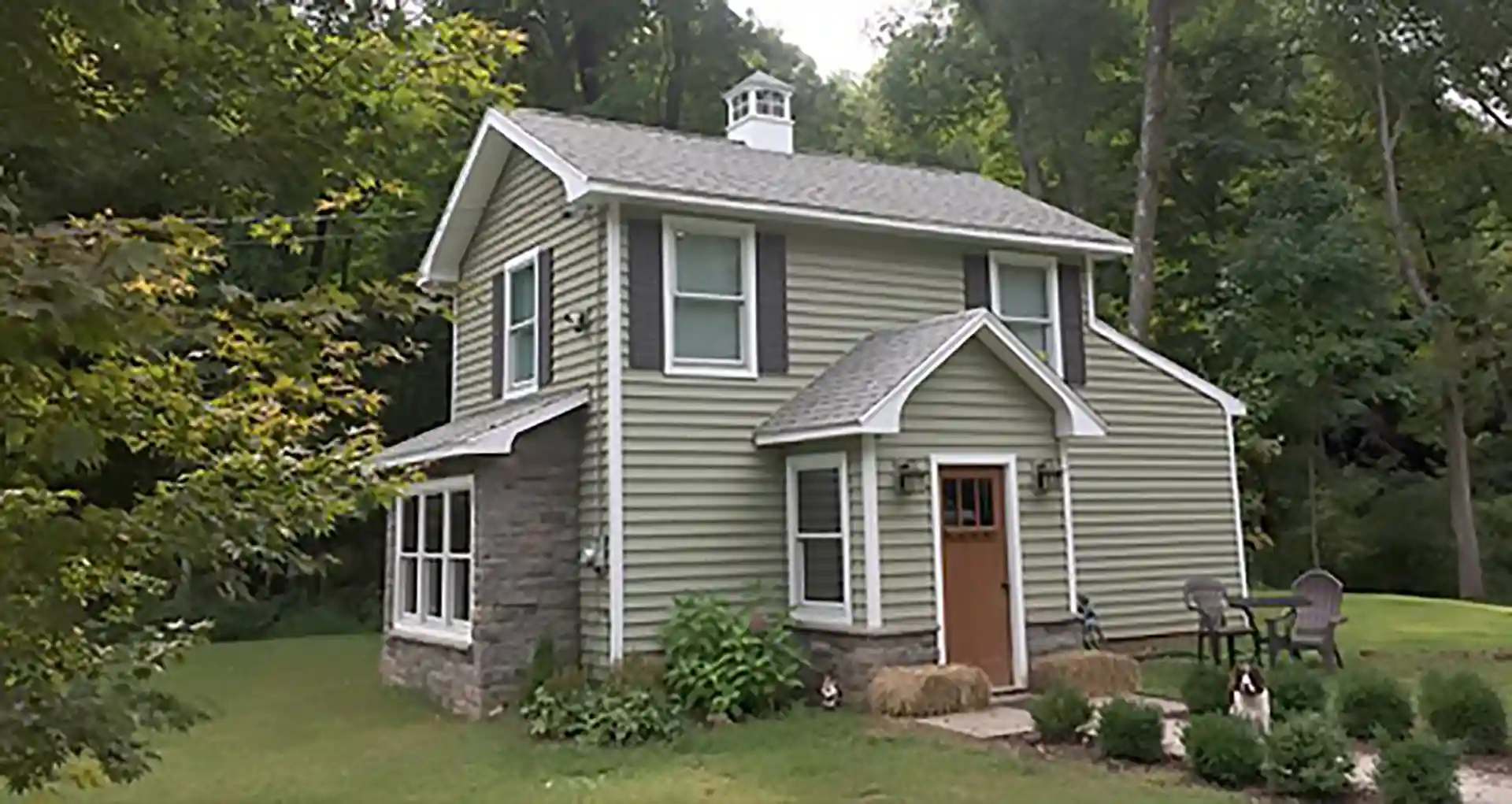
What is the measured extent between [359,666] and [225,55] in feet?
40.2

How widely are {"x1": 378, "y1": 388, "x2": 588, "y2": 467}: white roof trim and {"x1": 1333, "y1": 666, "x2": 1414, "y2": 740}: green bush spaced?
6454 mm

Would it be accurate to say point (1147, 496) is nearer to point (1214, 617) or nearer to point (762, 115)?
point (1214, 617)

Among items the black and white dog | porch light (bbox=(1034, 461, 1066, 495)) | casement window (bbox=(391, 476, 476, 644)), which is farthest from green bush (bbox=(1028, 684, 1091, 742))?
casement window (bbox=(391, 476, 476, 644))

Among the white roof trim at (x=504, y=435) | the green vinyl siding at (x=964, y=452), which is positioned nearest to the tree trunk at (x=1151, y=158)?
the green vinyl siding at (x=964, y=452)

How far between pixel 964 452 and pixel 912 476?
0.64m

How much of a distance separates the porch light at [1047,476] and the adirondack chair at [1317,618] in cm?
244

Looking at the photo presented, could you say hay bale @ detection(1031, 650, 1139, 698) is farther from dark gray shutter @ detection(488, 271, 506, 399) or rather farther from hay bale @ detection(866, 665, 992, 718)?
dark gray shutter @ detection(488, 271, 506, 399)

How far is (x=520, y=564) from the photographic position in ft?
34.5

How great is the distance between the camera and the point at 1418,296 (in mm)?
22172

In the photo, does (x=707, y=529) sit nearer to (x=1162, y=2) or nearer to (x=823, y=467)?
(x=823, y=467)

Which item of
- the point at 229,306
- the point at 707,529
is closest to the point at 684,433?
the point at 707,529

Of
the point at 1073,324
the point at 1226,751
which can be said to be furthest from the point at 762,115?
the point at 1226,751

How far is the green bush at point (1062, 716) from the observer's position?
8.18 m

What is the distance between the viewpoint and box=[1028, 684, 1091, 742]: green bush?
8.18m
